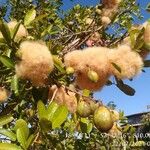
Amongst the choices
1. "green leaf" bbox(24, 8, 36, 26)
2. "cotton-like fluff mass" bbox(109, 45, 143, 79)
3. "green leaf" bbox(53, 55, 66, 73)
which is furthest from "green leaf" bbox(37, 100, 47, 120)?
"green leaf" bbox(24, 8, 36, 26)

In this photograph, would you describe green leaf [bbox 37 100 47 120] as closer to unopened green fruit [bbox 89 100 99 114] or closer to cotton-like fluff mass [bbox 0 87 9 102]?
unopened green fruit [bbox 89 100 99 114]

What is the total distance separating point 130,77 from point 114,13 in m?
0.55

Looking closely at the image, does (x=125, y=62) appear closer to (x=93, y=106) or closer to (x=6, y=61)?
(x=93, y=106)

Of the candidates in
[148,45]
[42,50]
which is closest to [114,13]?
[148,45]

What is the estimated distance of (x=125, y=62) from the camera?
54.5 inches

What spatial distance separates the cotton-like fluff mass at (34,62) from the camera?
1333mm

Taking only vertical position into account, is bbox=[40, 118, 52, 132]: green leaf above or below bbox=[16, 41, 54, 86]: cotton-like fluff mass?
below

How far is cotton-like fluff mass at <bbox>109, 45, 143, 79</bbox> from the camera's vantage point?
138 centimetres

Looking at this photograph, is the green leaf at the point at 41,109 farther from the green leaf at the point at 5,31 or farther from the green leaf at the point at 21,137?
the green leaf at the point at 5,31

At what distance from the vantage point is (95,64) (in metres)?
1.36

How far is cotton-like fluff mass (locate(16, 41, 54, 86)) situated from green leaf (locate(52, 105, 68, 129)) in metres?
0.13

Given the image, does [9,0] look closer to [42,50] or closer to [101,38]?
[101,38]

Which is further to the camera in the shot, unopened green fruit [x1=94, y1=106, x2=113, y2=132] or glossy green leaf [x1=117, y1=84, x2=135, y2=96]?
glossy green leaf [x1=117, y1=84, x2=135, y2=96]

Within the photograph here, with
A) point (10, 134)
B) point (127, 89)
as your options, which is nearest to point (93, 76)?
point (127, 89)
